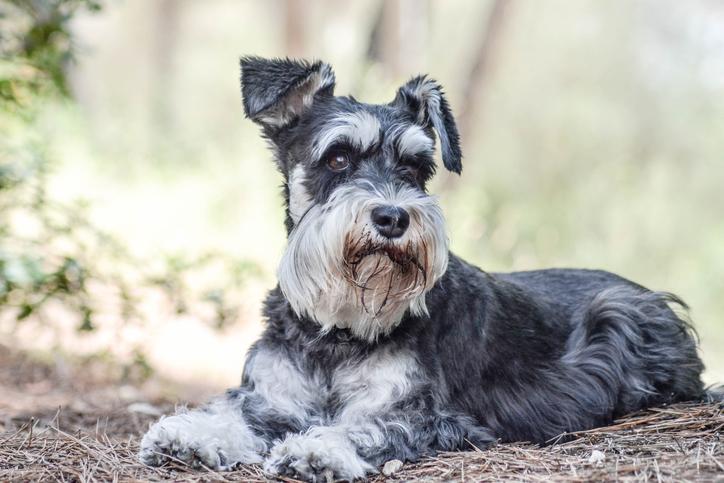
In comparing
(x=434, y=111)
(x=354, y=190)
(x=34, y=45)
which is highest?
(x=34, y=45)

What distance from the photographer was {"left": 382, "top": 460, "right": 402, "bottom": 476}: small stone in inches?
146

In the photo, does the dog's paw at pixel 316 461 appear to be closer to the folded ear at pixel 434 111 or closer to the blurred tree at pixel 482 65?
the folded ear at pixel 434 111

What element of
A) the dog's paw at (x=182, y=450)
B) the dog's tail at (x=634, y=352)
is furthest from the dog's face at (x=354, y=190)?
the dog's tail at (x=634, y=352)

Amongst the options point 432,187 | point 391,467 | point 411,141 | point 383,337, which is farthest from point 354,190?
point 432,187

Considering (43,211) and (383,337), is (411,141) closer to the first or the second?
(383,337)

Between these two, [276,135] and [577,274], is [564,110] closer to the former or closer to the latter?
[577,274]

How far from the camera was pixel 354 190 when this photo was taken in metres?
3.86

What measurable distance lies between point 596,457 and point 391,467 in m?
0.87

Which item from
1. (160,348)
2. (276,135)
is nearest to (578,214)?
(160,348)

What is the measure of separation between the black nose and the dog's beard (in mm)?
26

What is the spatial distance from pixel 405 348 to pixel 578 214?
12.4m

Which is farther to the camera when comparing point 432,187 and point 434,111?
point 432,187

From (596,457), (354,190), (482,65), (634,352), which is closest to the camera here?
(596,457)

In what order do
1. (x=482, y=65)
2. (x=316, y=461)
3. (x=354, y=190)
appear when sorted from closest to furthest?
1. (x=316, y=461)
2. (x=354, y=190)
3. (x=482, y=65)
